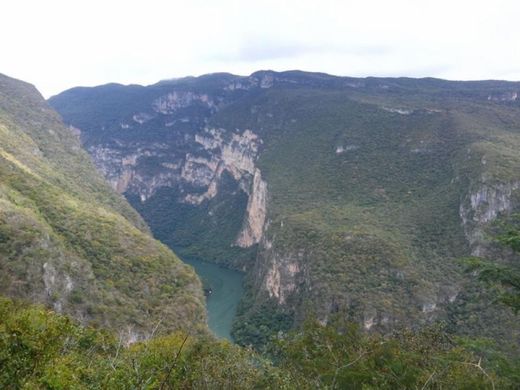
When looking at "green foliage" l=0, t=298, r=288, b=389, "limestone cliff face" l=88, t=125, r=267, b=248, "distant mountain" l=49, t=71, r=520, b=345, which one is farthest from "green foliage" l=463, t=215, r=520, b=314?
"limestone cliff face" l=88, t=125, r=267, b=248

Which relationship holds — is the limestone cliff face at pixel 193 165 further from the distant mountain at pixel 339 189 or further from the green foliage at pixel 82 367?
the green foliage at pixel 82 367

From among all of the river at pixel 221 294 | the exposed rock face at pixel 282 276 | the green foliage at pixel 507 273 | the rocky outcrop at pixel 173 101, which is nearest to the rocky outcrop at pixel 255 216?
the river at pixel 221 294

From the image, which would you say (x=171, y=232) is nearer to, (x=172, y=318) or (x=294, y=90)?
(x=294, y=90)

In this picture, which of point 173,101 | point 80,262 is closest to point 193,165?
point 173,101

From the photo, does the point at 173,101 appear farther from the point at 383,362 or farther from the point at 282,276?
the point at 383,362

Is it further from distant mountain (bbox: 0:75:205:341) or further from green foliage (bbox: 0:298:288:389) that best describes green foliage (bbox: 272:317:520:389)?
distant mountain (bbox: 0:75:205:341)
